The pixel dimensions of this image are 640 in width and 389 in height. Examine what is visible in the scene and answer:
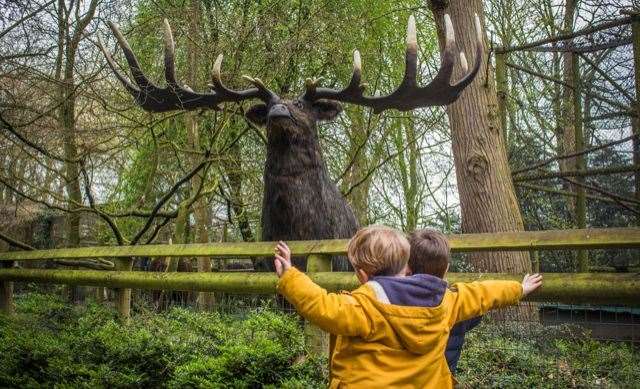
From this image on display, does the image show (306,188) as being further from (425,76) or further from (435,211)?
(435,211)

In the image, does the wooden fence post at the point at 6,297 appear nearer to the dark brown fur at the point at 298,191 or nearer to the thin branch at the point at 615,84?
the dark brown fur at the point at 298,191

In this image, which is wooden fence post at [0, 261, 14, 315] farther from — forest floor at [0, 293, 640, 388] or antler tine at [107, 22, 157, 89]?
antler tine at [107, 22, 157, 89]

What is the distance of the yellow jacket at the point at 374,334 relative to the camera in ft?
8.65

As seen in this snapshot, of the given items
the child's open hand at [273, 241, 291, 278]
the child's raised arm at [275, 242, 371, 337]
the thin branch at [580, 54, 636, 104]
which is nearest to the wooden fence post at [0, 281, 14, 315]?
the child's open hand at [273, 241, 291, 278]

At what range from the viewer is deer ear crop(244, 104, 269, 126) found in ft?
21.3

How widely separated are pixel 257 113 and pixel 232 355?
2994 mm

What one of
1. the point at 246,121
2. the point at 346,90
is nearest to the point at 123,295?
the point at 346,90

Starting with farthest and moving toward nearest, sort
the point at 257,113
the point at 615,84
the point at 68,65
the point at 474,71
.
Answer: the point at 615,84
the point at 68,65
the point at 257,113
the point at 474,71

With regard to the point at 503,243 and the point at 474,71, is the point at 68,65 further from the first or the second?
the point at 503,243

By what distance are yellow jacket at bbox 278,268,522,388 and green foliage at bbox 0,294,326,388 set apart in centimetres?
105

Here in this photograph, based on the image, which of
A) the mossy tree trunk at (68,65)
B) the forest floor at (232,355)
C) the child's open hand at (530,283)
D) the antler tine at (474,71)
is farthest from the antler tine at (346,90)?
the child's open hand at (530,283)

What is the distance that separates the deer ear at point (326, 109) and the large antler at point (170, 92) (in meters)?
0.41

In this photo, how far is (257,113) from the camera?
258 inches

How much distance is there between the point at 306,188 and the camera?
18.7 ft
